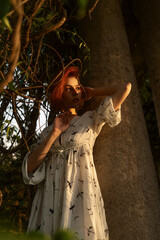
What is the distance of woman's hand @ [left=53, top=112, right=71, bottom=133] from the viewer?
1.73 metres

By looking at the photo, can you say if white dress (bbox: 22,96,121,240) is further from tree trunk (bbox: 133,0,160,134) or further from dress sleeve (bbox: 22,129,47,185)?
A: tree trunk (bbox: 133,0,160,134)

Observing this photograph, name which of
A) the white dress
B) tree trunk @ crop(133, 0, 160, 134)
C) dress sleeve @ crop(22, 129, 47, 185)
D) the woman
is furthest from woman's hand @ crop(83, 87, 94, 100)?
tree trunk @ crop(133, 0, 160, 134)

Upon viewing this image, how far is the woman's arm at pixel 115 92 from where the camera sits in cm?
167

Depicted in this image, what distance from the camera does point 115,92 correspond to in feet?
5.68

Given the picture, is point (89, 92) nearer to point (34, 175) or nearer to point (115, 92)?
point (115, 92)

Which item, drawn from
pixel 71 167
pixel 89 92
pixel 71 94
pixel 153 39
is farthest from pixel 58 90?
pixel 153 39

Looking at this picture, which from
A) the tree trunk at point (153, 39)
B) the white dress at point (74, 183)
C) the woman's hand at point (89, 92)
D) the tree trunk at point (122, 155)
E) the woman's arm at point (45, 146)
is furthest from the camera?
the tree trunk at point (153, 39)

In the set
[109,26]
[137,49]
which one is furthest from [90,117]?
[137,49]

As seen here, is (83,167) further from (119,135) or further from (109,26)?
(109,26)

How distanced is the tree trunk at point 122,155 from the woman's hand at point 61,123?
9.8 inches

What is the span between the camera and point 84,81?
6.89 feet

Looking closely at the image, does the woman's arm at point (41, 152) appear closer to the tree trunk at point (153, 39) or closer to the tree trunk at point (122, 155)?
the tree trunk at point (122, 155)

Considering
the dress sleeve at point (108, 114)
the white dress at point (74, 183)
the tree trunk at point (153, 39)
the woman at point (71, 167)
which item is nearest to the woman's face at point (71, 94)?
the woman at point (71, 167)

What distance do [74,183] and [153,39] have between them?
155cm
